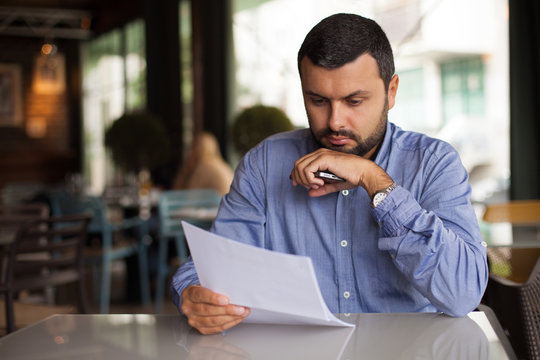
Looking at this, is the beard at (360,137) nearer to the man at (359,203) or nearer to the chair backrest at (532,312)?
the man at (359,203)

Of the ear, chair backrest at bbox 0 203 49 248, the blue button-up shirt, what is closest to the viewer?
the blue button-up shirt

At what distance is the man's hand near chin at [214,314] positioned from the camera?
110cm

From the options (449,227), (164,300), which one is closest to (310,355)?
(449,227)

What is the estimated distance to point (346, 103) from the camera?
1331 mm

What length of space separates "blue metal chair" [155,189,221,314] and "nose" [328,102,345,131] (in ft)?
10.2

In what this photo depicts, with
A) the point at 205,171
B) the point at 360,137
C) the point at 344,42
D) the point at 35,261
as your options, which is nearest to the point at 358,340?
the point at 360,137

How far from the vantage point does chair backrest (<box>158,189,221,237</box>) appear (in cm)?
455

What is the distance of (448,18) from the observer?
482 centimetres

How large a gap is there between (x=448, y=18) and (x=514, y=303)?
350 centimetres

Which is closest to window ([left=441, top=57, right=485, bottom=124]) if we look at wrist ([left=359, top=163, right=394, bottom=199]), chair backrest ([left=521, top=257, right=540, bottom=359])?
chair backrest ([left=521, top=257, right=540, bottom=359])

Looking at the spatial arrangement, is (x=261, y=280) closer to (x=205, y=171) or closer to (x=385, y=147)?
(x=385, y=147)

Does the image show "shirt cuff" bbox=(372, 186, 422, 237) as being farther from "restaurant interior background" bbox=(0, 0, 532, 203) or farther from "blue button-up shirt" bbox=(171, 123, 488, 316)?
"restaurant interior background" bbox=(0, 0, 532, 203)

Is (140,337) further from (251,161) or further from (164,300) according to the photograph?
(164,300)

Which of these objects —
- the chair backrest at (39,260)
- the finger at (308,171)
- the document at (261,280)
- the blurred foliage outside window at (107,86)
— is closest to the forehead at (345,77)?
the finger at (308,171)
